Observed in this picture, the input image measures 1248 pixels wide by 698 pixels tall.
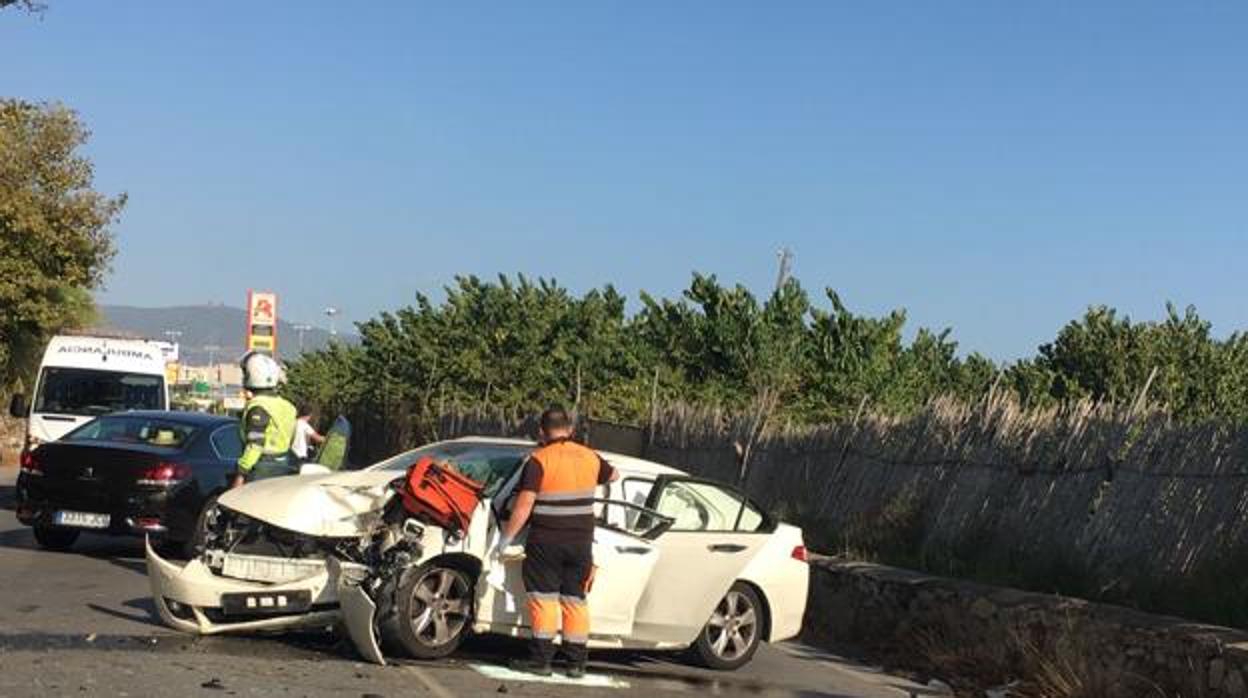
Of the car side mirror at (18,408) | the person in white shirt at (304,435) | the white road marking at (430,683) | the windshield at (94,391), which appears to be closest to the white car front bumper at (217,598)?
the white road marking at (430,683)

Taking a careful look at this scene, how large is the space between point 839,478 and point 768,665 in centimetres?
448

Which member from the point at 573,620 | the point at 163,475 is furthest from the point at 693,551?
the point at 163,475

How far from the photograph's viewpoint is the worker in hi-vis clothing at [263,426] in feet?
38.3

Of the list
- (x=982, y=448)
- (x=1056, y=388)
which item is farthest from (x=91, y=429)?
(x=1056, y=388)

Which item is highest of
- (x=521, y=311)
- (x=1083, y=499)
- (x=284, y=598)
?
(x=521, y=311)

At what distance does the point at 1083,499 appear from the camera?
10.9 metres

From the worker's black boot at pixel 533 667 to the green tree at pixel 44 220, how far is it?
78.3 feet

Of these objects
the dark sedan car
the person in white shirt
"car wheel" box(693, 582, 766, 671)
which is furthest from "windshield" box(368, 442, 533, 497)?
the person in white shirt

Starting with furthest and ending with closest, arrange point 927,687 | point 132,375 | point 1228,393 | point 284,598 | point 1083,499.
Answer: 1. point 1228,393
2. point 132,375
3. point 1083,499
4. point 927,687
5. point 284,598

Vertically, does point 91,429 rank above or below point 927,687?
above

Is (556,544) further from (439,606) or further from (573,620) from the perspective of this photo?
(439,606)

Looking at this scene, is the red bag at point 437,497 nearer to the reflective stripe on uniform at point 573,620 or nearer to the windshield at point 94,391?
the reflective stripe on uniform at point 573,620

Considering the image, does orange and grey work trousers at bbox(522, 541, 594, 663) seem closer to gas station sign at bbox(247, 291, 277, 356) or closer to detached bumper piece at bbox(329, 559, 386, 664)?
detached bumper piece at bbox(329, 559, 386, 664)

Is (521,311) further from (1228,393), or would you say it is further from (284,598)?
(284,598)
